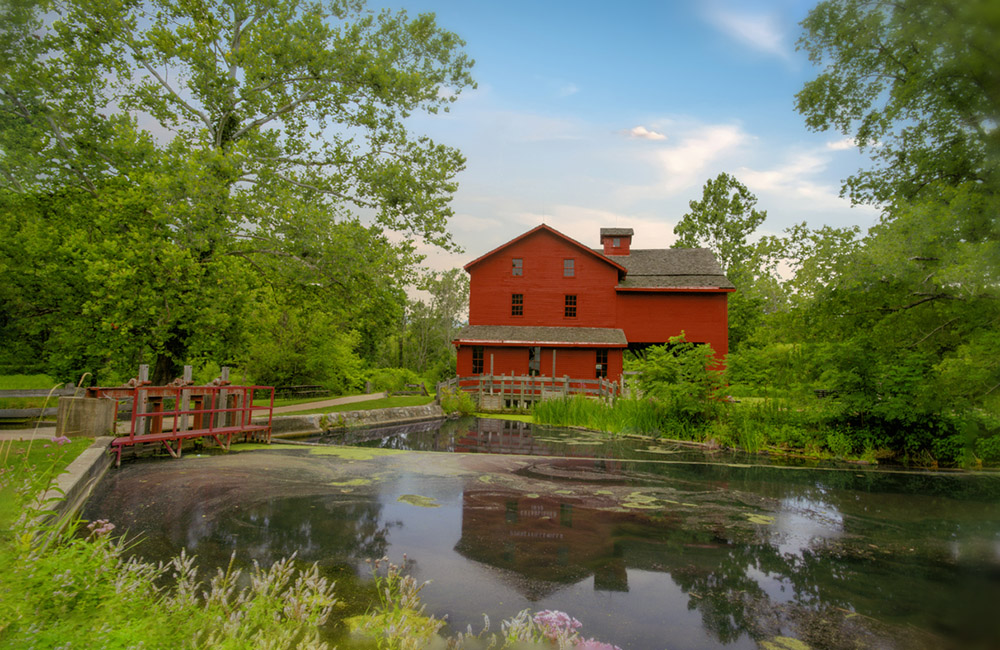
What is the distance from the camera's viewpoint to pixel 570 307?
108 ft

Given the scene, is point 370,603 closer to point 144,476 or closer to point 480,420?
point 144,476

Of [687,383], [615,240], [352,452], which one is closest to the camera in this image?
[352,452]

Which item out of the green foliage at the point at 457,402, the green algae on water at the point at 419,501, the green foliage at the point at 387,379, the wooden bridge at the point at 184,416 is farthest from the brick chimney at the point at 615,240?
the green algae on water at the point at 419,501

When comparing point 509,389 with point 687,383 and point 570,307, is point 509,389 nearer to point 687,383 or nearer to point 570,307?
point 570,307

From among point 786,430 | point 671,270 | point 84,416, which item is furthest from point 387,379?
point 786,430

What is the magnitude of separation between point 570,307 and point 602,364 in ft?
12.8

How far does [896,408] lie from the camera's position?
1382 cm

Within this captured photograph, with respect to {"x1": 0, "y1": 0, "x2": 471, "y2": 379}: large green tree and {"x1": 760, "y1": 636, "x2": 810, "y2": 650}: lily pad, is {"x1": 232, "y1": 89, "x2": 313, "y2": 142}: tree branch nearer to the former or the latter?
{"x1": 0, "y1": 0, "x2": 471, "y2": 379}: large green tree

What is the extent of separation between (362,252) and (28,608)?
1646cm

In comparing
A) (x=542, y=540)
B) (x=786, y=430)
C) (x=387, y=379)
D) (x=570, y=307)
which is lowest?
(x=542, y=540)

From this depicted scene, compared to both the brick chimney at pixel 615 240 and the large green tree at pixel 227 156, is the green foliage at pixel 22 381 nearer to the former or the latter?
the large green tree at pixel 227 156

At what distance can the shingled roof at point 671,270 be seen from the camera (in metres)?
32.3

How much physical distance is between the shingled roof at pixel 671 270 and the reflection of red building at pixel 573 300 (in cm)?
9

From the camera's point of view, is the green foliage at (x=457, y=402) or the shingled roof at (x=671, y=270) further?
the shingled roof at (x=671, y=270)
